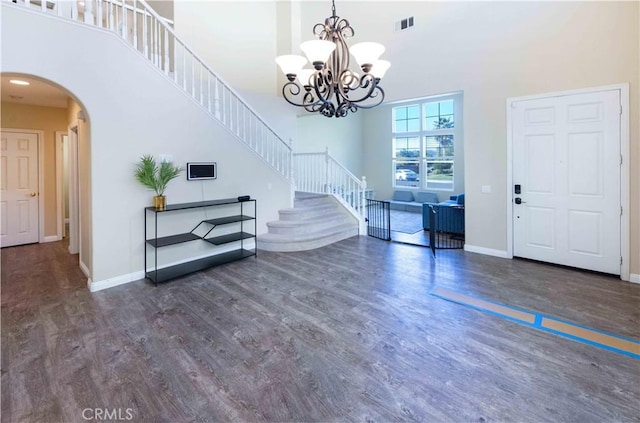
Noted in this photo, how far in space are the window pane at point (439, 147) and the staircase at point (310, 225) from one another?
559cm

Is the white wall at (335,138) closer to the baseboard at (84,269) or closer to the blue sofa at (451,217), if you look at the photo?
the blue sofa at (451,217)

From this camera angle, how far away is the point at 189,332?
9.32 ft

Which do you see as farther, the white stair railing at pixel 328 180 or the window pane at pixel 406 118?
the window pane at pixel 406 118

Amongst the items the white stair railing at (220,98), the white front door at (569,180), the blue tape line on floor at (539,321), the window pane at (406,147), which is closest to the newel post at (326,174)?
the white stair railing at (220,98)

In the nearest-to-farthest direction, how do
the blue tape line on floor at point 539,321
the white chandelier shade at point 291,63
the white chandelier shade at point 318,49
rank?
the blue tape line on floor at point 539,321 < the white chandelier shade at point 318,49 < the white chandelier shade at point 291,63

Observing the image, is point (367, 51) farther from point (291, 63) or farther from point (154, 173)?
point (154, 173)

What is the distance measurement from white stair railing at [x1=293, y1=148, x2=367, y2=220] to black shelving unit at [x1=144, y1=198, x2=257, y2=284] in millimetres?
2228

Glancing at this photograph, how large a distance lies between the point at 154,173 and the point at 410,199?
8972 millimetres

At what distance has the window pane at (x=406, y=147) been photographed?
11.3 metres

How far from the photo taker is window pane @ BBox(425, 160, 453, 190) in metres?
10.6

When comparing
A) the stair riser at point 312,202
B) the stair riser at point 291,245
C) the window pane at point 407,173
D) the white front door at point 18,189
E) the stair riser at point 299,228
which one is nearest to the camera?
the stair riser at point 291,245

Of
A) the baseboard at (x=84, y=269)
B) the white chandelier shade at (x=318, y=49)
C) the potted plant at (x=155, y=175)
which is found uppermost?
the white chandelier shade at (x=318, y=49)

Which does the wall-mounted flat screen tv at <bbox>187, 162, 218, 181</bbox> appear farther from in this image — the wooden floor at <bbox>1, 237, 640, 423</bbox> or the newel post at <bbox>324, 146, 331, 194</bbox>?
the newel post at <bbox>324, 146, 331, 194</bbox>

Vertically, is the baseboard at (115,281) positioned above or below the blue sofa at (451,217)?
below
